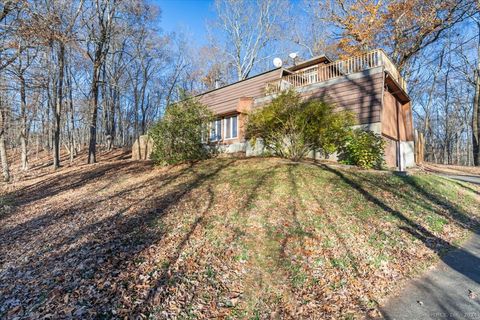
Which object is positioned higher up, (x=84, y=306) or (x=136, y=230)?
(x=136, y=230)

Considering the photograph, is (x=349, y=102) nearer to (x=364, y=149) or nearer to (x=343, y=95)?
(x=343, y=95)

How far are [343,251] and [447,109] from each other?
36.4 metres

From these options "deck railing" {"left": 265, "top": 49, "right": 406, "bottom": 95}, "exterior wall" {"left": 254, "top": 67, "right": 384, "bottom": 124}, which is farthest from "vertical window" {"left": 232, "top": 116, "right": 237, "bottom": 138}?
"exterior wall" {"left": 254, "top": 67, "right": 384, "bottom": 124}

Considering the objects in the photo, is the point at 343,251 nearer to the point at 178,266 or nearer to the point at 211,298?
the point at 211,298

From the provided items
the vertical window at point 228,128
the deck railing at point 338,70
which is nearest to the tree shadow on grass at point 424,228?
the deck railing at point 338,70

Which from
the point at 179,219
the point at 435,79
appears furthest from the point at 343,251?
the point at 435,79

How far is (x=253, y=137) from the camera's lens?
1208 cm

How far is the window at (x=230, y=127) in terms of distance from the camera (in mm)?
14506

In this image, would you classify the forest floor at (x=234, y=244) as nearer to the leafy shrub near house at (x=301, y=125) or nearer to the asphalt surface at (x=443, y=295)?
the asphalt surface at (x=443, y=295)

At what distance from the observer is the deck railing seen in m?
10.8

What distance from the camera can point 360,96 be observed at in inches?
423

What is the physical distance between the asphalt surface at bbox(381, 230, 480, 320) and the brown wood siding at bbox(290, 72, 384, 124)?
6.97 metres

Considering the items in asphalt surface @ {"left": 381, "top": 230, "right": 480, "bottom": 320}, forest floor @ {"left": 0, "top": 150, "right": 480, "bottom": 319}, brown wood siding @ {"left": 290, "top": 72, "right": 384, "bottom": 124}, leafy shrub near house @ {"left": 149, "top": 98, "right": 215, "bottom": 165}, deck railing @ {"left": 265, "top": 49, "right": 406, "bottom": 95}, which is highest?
deck railing @ {"left": 265, "top": 49, "right": 406, "bottom": 95}

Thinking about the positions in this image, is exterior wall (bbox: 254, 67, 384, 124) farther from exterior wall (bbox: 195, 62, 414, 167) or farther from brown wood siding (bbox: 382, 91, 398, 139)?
brown wood siding (bbox: 382, 91, 398, 139)
